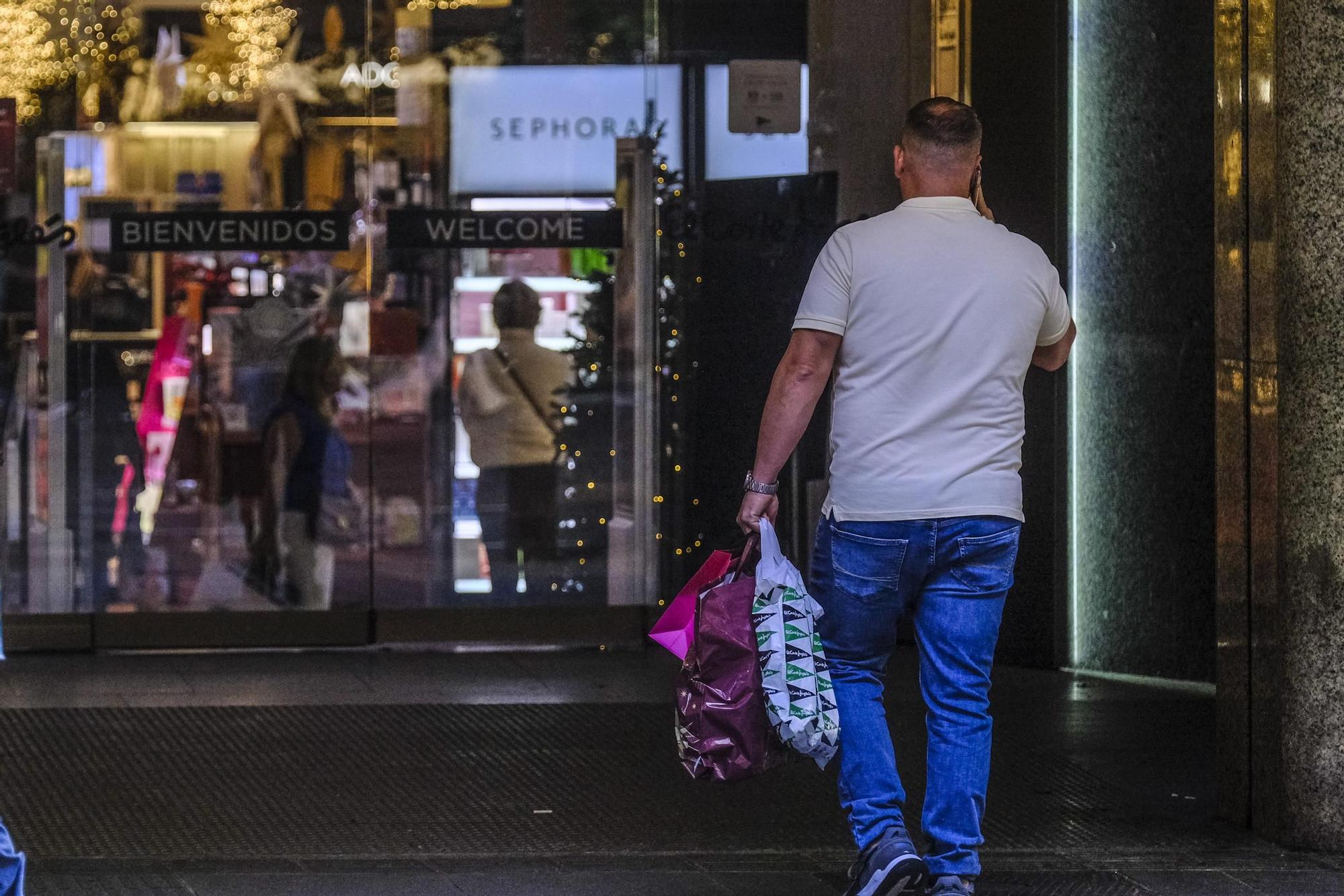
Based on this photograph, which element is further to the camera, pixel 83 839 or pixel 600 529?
pixel 600 529

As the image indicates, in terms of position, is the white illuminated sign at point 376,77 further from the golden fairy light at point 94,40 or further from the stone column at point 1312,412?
the stone column at point 1312,412

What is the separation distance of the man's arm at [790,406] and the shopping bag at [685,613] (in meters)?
0.17

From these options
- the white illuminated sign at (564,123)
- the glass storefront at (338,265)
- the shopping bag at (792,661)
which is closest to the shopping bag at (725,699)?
the shopping bag at (792,661)

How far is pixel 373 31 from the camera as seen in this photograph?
27.9ft

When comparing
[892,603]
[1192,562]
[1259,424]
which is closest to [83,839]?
[892,603]

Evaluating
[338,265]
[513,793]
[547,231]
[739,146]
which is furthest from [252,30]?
[513,793]

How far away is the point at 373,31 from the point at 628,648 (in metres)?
3.10

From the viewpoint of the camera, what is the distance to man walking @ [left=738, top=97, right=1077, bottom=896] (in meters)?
4.12

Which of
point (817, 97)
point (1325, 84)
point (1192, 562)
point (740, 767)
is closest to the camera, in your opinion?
point (740, 767)

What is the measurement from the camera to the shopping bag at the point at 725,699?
13.5ft

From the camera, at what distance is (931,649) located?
4.24 m

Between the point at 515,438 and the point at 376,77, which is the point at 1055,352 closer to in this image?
the point at 515,438

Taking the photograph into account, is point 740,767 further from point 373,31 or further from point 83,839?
point 373,31

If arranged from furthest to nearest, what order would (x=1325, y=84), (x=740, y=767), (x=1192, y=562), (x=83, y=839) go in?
(x=1192, y=562) < (x=83, y=839) < (x=1325, y=84) < (x=740, y=767)
